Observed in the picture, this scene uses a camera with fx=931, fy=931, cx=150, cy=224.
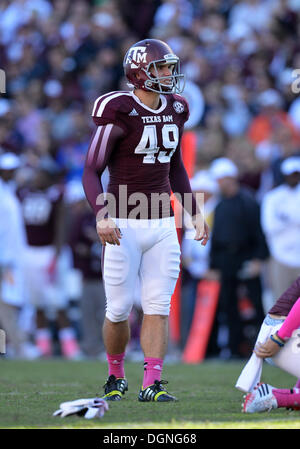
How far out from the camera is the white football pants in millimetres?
5316

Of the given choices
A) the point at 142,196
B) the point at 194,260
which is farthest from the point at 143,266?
the point at 194,260

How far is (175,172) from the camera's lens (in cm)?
574

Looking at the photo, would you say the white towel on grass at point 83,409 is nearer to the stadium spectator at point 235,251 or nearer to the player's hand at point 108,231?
the player's hand at point 108,231

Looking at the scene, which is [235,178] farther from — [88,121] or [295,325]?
[295,325]

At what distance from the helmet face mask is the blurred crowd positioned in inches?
172

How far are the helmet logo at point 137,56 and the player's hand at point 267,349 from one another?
5.88 ft

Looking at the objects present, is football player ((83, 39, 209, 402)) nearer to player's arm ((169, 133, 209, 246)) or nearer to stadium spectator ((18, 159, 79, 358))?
player's arm ((169, 133, 209, 246))

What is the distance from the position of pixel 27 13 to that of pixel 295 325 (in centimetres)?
1085

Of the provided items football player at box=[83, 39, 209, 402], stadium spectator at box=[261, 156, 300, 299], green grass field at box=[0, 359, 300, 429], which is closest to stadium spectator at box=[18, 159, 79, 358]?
green grass field at box=[0, 359, 300, 429]

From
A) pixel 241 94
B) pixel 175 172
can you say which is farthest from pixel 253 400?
pixel 241 94

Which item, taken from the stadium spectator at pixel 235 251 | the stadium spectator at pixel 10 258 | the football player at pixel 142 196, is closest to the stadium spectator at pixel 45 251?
the stadium spectator at pixel 10 258

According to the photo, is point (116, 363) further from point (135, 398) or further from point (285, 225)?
point (285, 225)

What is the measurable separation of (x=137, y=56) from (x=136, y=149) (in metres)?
0.56

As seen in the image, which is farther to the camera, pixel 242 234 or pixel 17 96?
pixel 17 96
